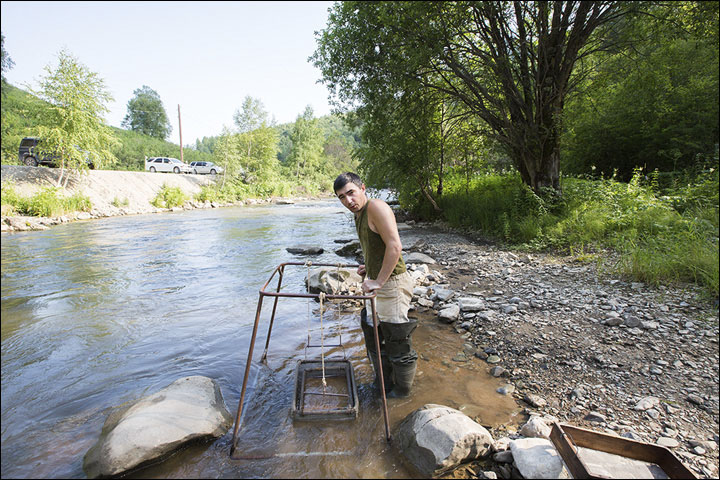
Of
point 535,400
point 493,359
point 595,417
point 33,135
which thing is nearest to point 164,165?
point 33,135

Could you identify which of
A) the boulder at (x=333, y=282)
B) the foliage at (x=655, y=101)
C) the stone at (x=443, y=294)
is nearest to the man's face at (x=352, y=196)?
the stone at (x=443, y=294)

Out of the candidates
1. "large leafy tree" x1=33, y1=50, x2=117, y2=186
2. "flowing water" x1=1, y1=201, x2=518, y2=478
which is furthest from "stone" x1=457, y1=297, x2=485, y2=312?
"large leafy tree" x1=33, y1=50, x2=117, y2=186

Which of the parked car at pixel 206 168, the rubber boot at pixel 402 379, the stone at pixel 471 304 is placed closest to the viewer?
the rubber boot at pixel 402 379

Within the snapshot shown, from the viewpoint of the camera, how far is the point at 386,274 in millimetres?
3195

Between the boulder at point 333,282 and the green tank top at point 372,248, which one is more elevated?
the green tank top at point 372,248

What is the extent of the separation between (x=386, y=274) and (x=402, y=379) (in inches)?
49.0

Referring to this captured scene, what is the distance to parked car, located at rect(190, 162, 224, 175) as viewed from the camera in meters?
39.3

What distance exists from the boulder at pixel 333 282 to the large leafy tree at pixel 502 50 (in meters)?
5.69

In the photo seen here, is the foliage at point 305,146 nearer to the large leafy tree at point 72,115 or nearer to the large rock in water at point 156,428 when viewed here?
the large leafy tree at point 72,115

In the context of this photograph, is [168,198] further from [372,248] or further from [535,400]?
[535,400]

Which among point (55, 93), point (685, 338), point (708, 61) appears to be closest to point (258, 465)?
point (685, 338)

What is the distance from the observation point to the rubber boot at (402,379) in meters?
3.61

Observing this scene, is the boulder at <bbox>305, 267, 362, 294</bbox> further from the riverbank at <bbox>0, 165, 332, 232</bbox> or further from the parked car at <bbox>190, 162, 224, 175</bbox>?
the parked car at <bbox>190, 162, 224, 175</bbox>

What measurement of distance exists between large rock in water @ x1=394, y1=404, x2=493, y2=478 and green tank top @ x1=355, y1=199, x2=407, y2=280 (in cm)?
132
